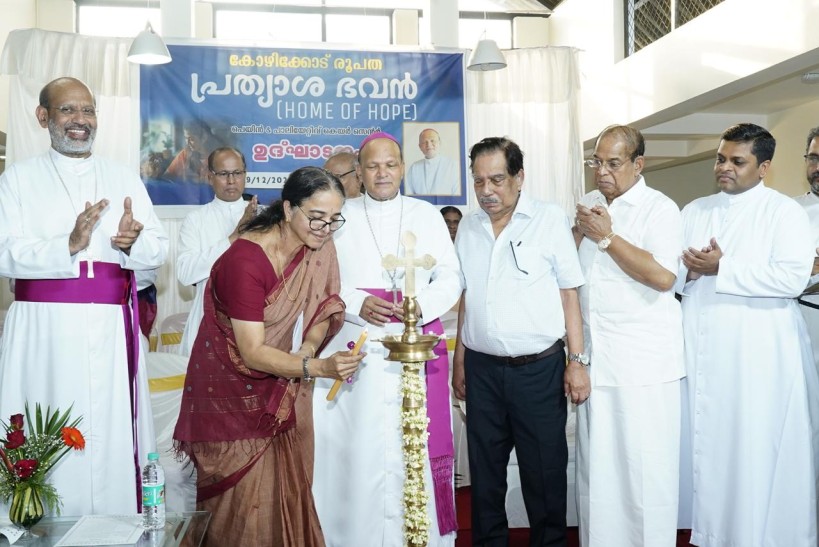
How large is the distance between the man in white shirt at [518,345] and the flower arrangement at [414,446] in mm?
1276

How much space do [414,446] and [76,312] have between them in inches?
70.9

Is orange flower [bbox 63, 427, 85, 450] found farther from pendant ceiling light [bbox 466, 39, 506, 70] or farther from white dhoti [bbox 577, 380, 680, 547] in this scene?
pendant ceiling light [bbox 466, 39, 506, 70]

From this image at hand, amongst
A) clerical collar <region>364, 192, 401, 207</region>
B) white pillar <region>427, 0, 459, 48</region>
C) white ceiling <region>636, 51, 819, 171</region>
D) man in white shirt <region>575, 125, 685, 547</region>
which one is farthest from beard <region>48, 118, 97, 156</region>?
white ceiling <region>636, 51, 819, 171</region>

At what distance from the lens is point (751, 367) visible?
3.94 m

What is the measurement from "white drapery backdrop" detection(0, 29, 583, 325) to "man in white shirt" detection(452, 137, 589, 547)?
5.08 metres

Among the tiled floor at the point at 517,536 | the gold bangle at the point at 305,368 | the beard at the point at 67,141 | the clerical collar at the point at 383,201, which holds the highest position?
the beard at the point at 67,141

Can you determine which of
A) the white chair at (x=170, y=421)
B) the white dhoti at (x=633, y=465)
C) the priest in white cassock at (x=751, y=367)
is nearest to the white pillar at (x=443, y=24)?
the white chair at (x=170, y=421)

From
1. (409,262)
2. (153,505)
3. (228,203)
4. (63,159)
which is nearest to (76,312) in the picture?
(63,159)

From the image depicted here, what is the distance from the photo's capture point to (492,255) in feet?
12.7

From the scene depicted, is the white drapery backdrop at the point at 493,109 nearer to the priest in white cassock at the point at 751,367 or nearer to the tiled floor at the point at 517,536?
the tiled floor at the point at 517,536

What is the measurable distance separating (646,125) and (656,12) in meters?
1.41

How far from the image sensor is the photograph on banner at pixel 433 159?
8.71m

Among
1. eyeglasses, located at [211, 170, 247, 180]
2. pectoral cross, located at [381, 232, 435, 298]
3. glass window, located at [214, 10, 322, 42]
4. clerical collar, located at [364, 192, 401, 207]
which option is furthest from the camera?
glass window, located at [214, 10, 322, 42]

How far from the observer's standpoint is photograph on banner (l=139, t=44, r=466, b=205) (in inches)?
331
